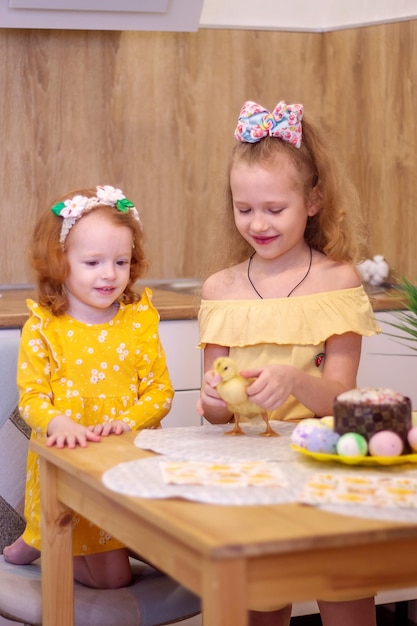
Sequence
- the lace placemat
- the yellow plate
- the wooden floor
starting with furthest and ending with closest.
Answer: the wooden floor < the yellow plate < the lace placemat

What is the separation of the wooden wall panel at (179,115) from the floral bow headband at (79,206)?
1073 millimetres

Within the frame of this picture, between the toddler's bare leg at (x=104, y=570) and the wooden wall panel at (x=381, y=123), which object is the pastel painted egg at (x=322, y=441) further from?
the wooden wall panel at (x=381, y=123)

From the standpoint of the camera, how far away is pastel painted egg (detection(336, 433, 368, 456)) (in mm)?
1328

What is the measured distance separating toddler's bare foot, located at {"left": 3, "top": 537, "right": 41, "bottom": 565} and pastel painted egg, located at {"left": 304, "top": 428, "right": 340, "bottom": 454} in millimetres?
712

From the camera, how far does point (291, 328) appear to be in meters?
1.82

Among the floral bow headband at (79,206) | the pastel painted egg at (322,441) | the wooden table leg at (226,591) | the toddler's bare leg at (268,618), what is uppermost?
the floral bow headband at (79,206)

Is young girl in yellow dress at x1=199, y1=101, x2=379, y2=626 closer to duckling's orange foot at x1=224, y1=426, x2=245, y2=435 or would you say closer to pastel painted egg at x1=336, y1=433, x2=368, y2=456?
duckling's orange foot at x1=224, y1=426, x2=245, y2=435

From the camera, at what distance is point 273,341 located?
5.96 feet

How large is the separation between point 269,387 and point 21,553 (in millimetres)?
625

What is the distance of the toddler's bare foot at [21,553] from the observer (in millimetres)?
1876

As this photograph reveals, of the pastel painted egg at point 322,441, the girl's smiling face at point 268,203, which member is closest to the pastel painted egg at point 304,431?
the pastel painted egg at point 322,441

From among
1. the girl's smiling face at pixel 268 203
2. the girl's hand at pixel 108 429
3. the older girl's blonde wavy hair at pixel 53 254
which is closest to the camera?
the girl's hand at pixel 108 429

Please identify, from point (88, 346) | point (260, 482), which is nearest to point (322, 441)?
point (260, 482)

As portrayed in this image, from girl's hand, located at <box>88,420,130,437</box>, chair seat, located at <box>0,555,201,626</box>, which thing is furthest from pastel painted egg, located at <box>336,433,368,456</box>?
chair seat, located at <box>0,555,201,626</box>
